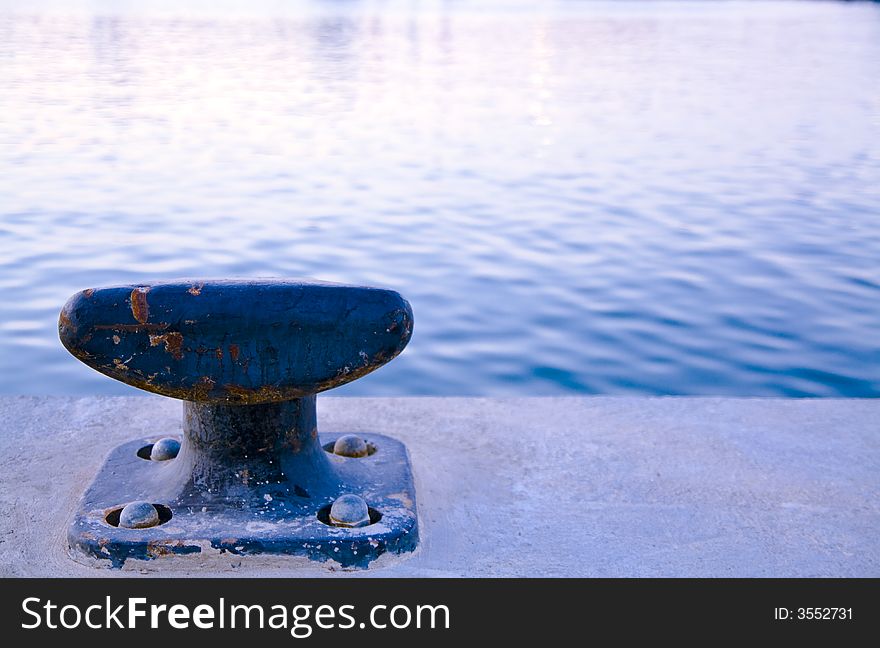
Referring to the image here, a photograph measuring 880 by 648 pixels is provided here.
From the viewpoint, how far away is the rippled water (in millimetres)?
6031

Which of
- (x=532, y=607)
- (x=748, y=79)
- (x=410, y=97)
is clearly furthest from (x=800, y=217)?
(x=748, y=79)

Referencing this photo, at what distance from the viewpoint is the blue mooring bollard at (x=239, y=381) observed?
2244 mm

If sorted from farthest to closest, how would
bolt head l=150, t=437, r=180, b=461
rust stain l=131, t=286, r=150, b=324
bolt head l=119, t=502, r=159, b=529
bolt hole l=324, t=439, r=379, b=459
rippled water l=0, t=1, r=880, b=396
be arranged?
1. rippled water l=0, t=1, r=880, b=396
2. bolt hole l=324, t=439, r=379, b=459
3. bolt head l=150, t=437, r=180, b=461
4. bolt head l=119, t=502, r=159, b=529
5. rust stain l=131, t=286, r=150, b=324

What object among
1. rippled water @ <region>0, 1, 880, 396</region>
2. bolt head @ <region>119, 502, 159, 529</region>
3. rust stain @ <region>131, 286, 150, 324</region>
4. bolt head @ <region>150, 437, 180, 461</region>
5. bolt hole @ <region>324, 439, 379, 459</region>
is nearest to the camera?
rust stain @ <region>131, 286, 150, 324</region>

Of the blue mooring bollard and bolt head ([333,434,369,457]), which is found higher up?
the blue mooring bollard

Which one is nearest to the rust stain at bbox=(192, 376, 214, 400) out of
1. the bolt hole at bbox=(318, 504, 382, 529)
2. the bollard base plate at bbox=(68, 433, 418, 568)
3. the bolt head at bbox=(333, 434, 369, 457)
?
the bollard base plate at bbox=(68, 433, 418, 568)

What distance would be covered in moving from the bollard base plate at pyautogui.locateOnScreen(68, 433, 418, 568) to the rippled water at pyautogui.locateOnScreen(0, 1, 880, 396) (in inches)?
116

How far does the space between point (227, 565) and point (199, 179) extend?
854 centimetres

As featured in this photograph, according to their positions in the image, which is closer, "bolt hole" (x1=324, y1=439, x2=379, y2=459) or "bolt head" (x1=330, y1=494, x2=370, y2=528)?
"bolt head" (x1=330, y1=494, x2=370, y2=528)

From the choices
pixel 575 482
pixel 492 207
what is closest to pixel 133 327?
pixel 575 482

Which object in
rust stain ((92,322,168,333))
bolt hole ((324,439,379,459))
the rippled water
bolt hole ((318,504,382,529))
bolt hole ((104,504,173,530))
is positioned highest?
rust stain ((92,322,168,333))

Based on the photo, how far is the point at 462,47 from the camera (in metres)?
29.0

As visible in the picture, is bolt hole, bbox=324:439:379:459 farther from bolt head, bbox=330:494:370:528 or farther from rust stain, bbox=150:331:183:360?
rust stain, bbox=150:331:183:360

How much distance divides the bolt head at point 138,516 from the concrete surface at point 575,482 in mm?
125
